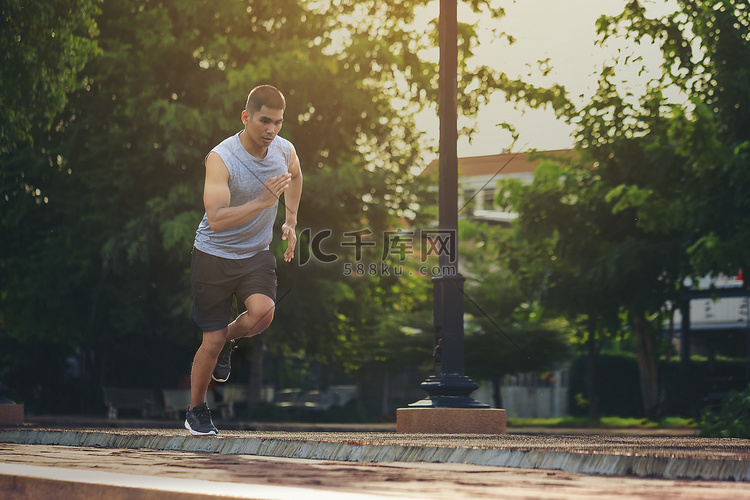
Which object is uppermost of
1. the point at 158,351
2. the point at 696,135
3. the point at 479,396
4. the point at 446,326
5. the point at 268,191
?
the point at 696,135

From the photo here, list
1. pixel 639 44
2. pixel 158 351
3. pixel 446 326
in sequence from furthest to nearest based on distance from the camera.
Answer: pixel 158 351
pixel 639 44
pixel 446 326

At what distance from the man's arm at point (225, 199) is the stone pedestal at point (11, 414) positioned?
18.5ft

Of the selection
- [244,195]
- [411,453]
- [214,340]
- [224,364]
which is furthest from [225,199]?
[411,453]

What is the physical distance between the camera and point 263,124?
5883mm

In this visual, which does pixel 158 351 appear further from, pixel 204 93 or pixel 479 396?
pixel 479 396

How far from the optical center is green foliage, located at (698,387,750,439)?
37.0ft

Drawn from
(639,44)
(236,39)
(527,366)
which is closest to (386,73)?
(236,39)

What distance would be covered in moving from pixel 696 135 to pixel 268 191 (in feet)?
31.9

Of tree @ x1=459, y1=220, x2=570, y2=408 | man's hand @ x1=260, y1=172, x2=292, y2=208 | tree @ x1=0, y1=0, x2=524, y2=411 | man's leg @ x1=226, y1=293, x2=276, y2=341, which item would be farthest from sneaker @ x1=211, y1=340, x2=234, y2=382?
tree @ x1=459, y1=220, x2=570, y2=408

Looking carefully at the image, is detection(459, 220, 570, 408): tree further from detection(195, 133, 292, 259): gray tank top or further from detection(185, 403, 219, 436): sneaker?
detection(185, 403, 219, 436): sneaker

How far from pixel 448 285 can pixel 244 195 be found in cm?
450

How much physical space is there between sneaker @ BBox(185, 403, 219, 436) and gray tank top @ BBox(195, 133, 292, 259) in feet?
2.76

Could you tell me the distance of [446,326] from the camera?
10.2 meters

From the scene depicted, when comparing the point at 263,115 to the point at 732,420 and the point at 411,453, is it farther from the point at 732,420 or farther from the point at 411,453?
the point at 732,420
